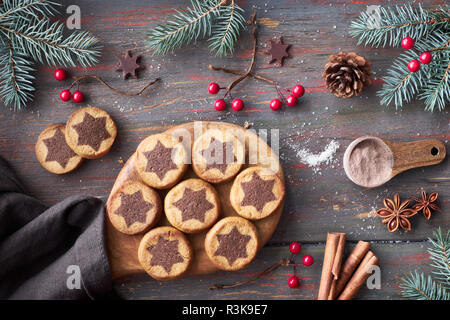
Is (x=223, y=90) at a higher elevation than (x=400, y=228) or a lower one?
higher

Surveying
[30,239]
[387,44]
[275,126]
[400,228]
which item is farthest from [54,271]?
[387,44]

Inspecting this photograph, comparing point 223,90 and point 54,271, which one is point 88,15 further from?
point 54,271

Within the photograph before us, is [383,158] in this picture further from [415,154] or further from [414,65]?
[414,65]

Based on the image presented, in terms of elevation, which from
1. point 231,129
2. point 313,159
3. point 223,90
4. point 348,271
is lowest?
point 348,271

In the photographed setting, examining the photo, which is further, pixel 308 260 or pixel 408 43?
pixel 308 260

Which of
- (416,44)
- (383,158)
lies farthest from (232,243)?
(416,44)

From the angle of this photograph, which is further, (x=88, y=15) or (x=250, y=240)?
(x=88, y=15)
